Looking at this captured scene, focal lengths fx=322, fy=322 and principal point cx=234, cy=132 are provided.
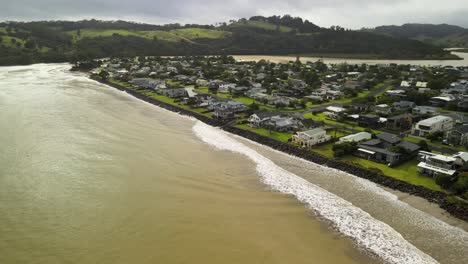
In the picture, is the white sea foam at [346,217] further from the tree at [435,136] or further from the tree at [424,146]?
the tree at [435,136]

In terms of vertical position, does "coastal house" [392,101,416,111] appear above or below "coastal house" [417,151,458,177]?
above

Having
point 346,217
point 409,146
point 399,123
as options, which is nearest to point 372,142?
Answer: point 409,146

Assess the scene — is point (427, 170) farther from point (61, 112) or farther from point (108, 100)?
point (108, 100)

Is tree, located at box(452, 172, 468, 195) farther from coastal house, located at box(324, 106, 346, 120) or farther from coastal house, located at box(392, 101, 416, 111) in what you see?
coastal house, located at box(392, 101, 416, 111)

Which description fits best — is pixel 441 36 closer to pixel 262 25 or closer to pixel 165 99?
pixel 262 25

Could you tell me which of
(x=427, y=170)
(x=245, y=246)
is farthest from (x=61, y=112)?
(x=427, y=170)

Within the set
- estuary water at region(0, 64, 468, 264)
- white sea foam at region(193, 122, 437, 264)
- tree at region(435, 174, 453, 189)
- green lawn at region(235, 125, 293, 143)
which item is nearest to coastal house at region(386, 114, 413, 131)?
green lawn at region(235, 125, 293, 143)
